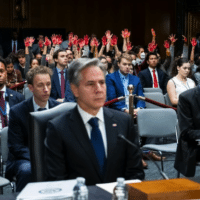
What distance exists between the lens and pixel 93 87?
1990mm

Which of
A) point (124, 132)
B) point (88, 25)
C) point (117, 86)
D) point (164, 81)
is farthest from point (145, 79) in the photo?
point (88, 25)

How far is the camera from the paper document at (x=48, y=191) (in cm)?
148

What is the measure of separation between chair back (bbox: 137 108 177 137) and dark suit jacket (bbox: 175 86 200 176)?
3.29ft

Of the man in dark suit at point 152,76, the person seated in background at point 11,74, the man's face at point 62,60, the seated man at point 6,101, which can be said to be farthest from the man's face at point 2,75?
the man in dark suit at point 152,76

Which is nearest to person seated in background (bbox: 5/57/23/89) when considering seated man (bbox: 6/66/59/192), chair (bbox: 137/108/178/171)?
chair (bbox: 137/108/178/171)

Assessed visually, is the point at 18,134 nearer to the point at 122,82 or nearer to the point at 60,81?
the point at 122,82

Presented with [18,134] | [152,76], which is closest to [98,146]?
[18,134]

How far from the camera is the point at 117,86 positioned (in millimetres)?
5945

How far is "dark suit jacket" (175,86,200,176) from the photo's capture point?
3.42 metres

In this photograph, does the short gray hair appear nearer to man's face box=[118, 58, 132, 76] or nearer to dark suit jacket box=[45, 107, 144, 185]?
dark suit jacket box=[45, 107, 144, 185]

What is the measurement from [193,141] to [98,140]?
5.31 ft

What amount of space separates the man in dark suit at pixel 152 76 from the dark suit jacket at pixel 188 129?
3920 mm

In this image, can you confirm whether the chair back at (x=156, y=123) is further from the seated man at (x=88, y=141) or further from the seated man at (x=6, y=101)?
the seated man at (x=88, y=141)

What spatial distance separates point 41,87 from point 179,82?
10.2ft
